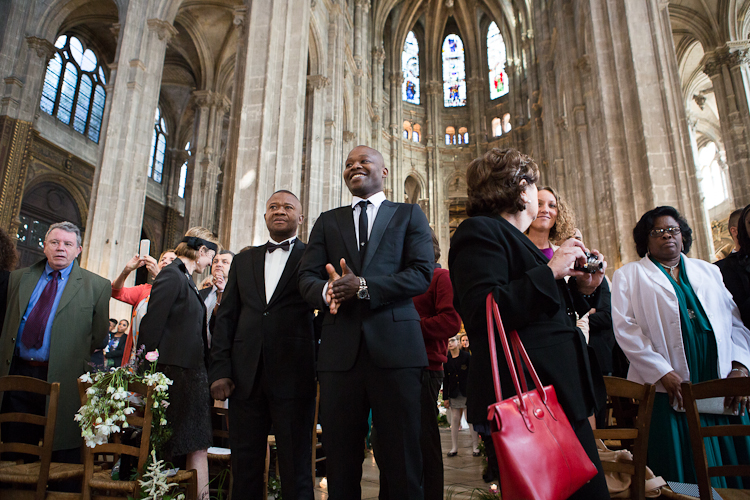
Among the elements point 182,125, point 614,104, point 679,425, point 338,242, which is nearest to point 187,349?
point 338,242

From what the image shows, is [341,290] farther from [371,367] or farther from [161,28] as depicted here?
[161,28]

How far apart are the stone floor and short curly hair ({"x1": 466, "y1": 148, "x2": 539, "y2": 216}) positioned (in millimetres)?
2368

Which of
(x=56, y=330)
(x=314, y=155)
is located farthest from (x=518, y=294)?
(x=314, y=155)

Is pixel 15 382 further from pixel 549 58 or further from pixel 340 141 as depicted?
pixel 549 58

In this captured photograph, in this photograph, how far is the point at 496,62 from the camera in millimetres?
26438

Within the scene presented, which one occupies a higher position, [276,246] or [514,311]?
[276,246]

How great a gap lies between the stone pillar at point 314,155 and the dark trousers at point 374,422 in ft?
41.3

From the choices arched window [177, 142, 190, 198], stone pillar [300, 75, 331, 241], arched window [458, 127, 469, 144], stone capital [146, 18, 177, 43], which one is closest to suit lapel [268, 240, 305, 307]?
stone pillar [300, 75, 331, 241]

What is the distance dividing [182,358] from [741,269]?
3473 mm

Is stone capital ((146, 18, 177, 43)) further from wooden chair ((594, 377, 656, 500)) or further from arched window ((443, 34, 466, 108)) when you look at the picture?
arched window ((443, 34, 466, 108))

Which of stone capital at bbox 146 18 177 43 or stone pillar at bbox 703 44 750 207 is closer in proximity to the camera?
stone capital at bbox 146 18 177 43

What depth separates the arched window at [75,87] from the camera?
16.2 m

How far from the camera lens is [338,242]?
215cm

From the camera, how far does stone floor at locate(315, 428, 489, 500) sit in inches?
138
